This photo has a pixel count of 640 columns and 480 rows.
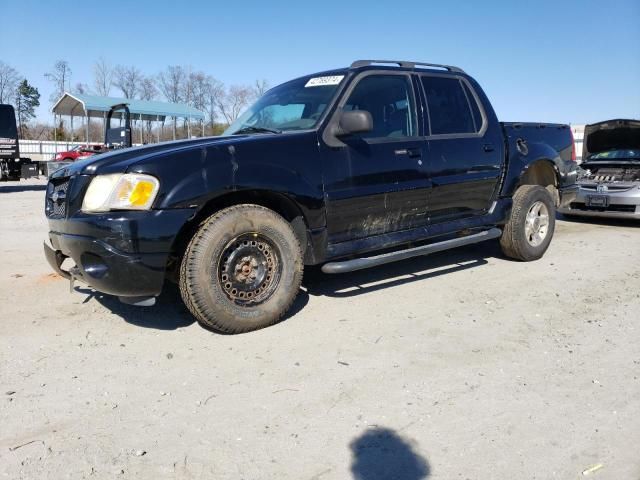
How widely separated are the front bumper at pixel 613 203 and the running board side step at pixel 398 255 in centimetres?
354

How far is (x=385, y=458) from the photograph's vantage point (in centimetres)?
224

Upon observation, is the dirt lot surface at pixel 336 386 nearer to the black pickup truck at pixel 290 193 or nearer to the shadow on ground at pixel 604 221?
the black pickup truck at pixel 290 193

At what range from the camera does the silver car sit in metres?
8.38

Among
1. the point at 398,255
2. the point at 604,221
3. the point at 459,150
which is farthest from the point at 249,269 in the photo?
the point at 604,221

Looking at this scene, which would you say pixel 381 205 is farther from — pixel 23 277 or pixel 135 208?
pixel 23 277

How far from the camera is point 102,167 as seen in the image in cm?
338

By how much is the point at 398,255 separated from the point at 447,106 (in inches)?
65.6

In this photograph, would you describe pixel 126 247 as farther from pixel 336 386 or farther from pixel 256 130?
pixel 256 130

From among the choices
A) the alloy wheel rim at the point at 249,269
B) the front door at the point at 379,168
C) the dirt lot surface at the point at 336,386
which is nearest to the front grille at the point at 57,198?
the dirt lot surface at the point at 336,386

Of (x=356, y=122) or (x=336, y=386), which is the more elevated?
(x=356, y=122)

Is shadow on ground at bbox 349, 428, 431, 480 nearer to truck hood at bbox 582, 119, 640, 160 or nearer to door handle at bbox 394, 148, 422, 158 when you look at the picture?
door handle at bbox 394, 148, 422, 158

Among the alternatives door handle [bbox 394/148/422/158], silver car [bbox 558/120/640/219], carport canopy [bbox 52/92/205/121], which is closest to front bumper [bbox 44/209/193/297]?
door handle [bbox 394/148/422/158]

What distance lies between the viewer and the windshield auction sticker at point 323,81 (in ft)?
14.2

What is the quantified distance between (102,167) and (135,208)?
0.42m
